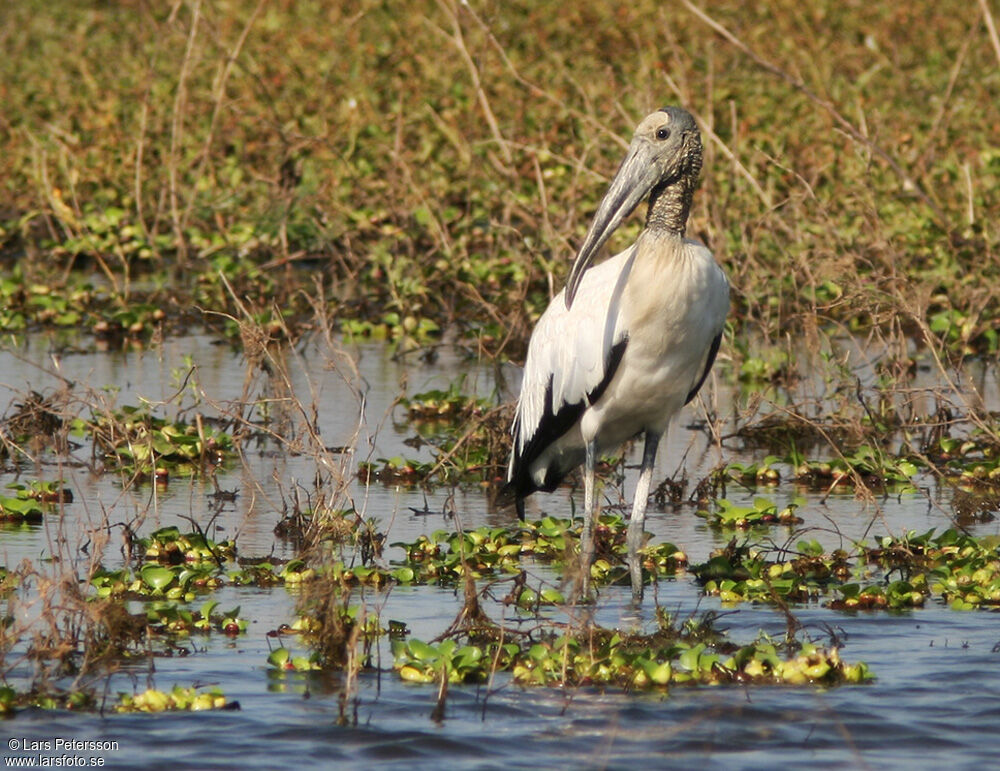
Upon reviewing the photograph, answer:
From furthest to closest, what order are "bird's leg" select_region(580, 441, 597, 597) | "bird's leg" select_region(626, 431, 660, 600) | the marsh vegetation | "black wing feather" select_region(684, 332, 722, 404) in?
"black wing feather" select_region(684, 332, 722, 404), "bird's leg" select_region(580, 441, 597, 597), "bird's leg" select_region(626, 431, 660, 600), the marsh vegetation

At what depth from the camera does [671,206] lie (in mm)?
5758

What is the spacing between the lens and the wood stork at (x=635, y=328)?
5602mm

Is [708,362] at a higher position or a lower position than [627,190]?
lower

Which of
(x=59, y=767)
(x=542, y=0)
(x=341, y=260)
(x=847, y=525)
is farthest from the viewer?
(x=542, y=0)

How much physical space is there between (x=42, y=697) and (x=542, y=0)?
1298cm

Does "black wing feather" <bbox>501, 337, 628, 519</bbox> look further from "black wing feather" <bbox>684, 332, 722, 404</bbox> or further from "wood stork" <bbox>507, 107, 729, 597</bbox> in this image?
"black wing feather" <bbox>684, 332, 722, 404</bbox>

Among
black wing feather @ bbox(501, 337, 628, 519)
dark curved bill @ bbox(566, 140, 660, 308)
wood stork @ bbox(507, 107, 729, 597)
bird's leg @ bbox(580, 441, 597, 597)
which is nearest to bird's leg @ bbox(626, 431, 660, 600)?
wood stork @ bbox(507, 107, 729, 597)

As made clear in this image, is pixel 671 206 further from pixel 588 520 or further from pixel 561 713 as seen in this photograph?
pixel 561 713

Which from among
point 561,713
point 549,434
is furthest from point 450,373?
point 561,713

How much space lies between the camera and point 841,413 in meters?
7.04

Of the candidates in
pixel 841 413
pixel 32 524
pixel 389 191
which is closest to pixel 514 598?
pixel 32 524

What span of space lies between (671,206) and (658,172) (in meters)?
0.13

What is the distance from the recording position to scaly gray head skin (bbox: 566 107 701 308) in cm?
577

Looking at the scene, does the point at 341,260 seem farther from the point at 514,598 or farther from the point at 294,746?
the point at 294,746
